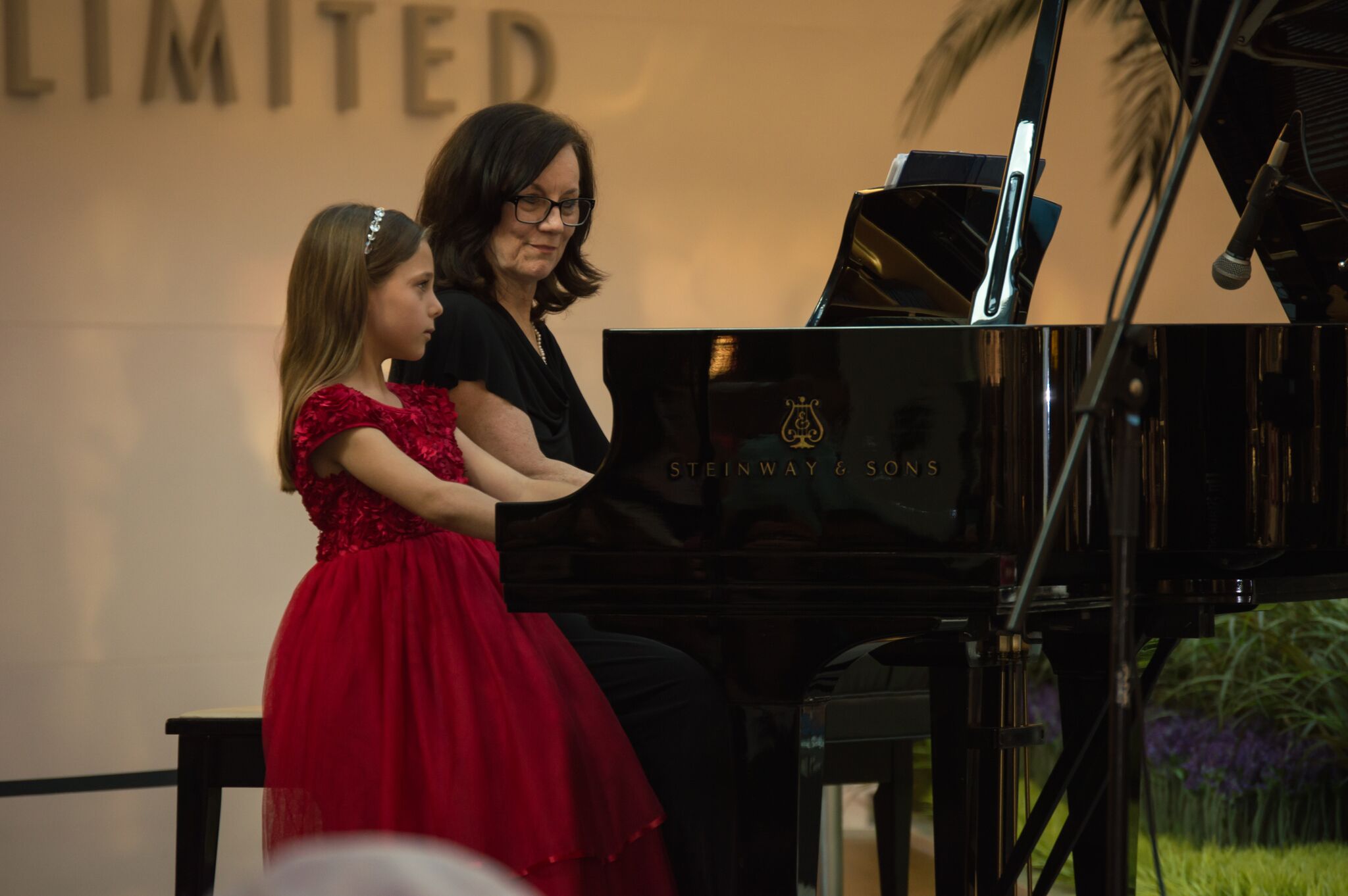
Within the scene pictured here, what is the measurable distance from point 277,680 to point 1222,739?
3160mm

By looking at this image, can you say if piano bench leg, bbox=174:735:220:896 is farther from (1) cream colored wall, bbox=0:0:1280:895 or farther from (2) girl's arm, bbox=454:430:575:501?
(1) cream colored wall, bbox=0:0:1280:895

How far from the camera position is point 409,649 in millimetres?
2148

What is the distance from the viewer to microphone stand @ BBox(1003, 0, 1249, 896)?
1.22m

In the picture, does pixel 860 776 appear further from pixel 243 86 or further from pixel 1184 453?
pixel 243 86

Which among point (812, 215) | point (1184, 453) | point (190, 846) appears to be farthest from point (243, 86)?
point (1184, 453)

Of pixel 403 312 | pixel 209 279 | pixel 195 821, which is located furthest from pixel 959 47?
pixel 195 821

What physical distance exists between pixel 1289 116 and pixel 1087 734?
1.01m

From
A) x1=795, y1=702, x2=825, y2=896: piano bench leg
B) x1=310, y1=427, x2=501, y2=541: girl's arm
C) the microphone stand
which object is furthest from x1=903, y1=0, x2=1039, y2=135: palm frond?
the microphone stand

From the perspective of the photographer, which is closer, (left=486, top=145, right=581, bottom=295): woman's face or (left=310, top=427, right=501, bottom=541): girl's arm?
(left=310, top=427, right=501, bottom=541): girl's arm

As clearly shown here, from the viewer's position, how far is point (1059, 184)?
16.8ft

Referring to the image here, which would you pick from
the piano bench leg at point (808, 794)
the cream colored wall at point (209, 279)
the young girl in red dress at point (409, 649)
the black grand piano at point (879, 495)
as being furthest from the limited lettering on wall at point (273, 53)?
the piano bench leg at point (808, 794)

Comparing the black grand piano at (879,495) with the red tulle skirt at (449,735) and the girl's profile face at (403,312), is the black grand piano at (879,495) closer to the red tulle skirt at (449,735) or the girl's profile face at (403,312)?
the red tulle skirt at (449,735)

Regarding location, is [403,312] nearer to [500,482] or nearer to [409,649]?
[500,482]

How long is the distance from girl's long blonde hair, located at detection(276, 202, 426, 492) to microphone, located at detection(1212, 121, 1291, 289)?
1180 mm
